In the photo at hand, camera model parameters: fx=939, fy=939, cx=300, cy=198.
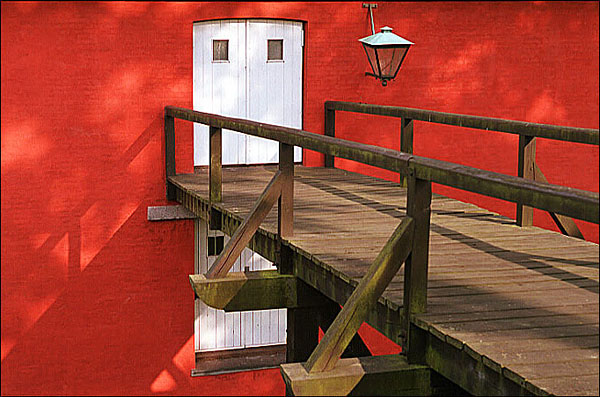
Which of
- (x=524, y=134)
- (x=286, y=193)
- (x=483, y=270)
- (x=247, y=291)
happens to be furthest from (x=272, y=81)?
(x=483, y=270)

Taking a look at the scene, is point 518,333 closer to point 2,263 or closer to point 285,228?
point 285,228

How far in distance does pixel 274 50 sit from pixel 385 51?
1.10m

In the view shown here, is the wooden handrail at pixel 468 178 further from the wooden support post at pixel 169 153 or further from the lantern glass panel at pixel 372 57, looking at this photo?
the lantern glass panel at pixel 372 57

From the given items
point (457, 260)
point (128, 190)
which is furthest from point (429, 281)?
point (128, 190)

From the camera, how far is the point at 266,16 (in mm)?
8617

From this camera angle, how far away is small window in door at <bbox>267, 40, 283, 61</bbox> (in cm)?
877

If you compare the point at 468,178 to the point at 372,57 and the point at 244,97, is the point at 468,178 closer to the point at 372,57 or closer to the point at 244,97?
the point at 372,57

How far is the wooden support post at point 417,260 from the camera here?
4047mm

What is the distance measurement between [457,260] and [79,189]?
14.0 ft

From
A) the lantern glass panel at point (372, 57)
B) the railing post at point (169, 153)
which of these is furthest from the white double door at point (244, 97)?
the lantern glass panel at point (372, 57)

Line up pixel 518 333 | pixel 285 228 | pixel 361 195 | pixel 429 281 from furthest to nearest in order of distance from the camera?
pixel 361 195
pixel 285 228
pixel 429 281
pixel 518 333

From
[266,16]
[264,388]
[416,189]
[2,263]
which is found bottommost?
[264,388]

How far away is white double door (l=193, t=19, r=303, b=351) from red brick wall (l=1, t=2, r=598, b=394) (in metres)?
0.14

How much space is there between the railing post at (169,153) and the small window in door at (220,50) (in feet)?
2.54
